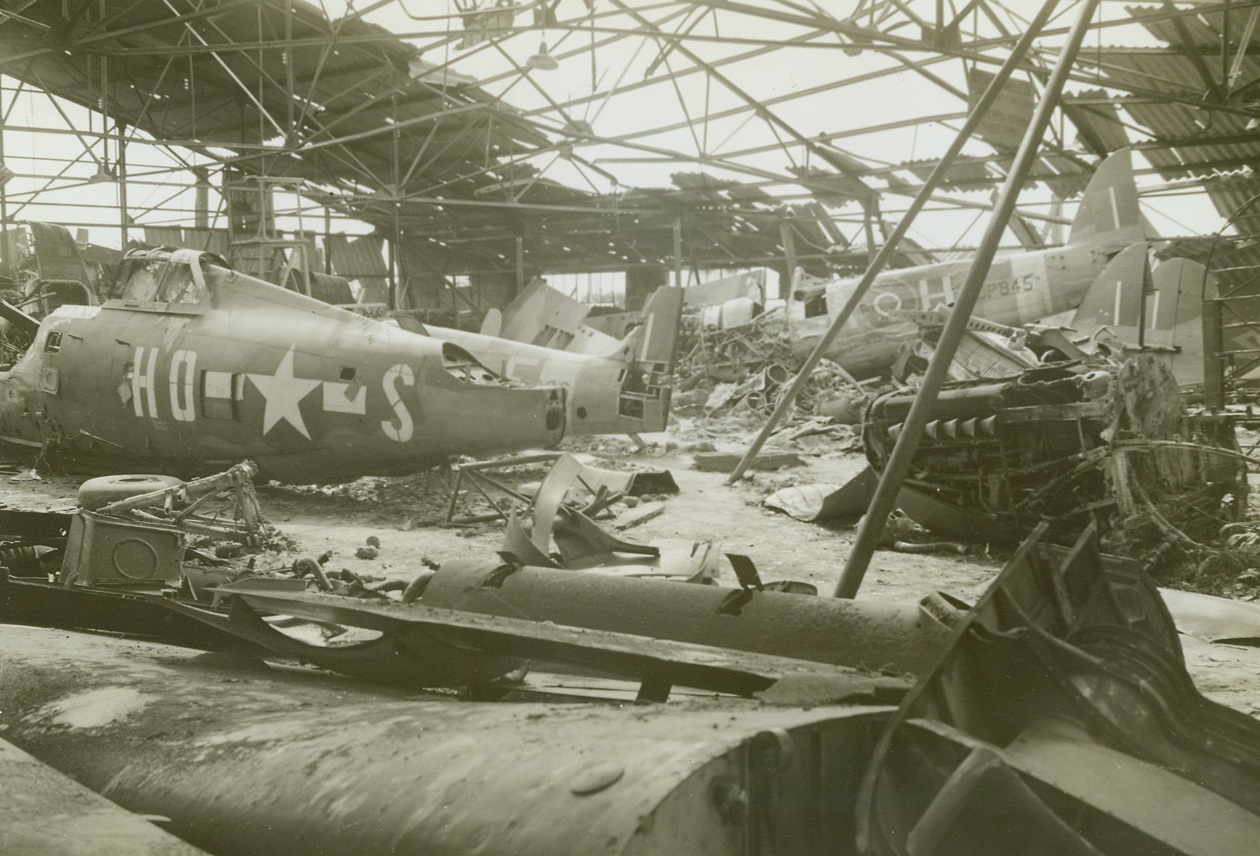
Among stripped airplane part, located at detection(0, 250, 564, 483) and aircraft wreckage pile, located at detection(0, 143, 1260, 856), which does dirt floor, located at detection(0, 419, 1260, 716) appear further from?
aircraft wreckage pile, located at detection(0, 143, 1260, 856)

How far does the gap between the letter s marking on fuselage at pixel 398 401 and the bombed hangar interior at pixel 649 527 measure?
0.13ft

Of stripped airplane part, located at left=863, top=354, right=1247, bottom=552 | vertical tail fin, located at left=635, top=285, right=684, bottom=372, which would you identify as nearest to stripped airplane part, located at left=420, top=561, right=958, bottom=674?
stripped airplane part, located at left=863, top=354, right=1247, bottom=552

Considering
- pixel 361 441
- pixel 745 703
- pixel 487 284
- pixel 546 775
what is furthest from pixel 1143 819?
pixel 487 284

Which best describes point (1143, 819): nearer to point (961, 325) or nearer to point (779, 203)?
point (961, 325)

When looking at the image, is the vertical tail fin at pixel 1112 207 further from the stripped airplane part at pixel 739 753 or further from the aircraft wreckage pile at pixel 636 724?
the stripped airplane part at pixel 739 753

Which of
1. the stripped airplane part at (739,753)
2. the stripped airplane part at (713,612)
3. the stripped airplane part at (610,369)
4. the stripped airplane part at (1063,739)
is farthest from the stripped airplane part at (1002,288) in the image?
the stripped airplane part at (739,753)

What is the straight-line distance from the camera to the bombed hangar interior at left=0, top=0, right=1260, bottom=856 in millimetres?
1578

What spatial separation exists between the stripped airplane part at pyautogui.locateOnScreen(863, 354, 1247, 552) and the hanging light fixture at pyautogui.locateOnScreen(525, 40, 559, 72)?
A: 7654mm

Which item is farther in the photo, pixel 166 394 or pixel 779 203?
pixel 779 203

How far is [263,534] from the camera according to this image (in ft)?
21.0

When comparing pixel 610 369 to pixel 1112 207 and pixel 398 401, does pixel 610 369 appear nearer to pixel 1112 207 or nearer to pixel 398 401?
pixel 398 401

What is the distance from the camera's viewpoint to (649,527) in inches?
299

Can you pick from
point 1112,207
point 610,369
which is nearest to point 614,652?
point 610,369

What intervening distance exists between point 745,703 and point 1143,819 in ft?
2.12
